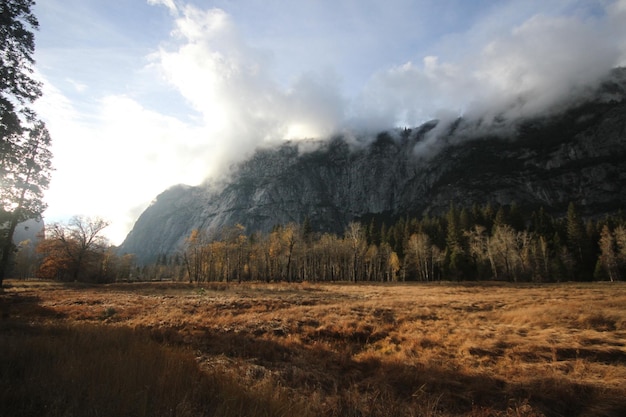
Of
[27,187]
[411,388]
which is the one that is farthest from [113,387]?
[27,187]

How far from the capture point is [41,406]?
388 centimetres

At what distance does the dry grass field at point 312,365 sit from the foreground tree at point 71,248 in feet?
154

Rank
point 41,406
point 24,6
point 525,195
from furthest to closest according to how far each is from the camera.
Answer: point 525,195 < point 24,6 < point 41,406

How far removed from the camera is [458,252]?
71312 mm

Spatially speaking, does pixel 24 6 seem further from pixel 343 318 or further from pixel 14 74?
pixel 343 318

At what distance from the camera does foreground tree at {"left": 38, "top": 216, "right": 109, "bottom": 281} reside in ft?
173

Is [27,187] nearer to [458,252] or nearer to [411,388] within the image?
[411,388]

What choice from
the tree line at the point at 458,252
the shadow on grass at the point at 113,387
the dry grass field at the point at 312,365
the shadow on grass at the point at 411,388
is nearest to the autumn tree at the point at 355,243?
the tree line at the point at 458,252

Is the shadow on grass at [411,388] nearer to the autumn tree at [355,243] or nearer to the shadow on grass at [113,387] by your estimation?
the shadow on grass at [113,387]

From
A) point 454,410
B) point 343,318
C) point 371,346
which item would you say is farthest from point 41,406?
point 343,318

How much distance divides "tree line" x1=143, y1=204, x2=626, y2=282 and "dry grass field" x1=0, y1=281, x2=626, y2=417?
5031cm

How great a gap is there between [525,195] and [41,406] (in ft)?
800

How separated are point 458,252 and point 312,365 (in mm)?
72522

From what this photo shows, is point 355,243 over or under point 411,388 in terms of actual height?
over
